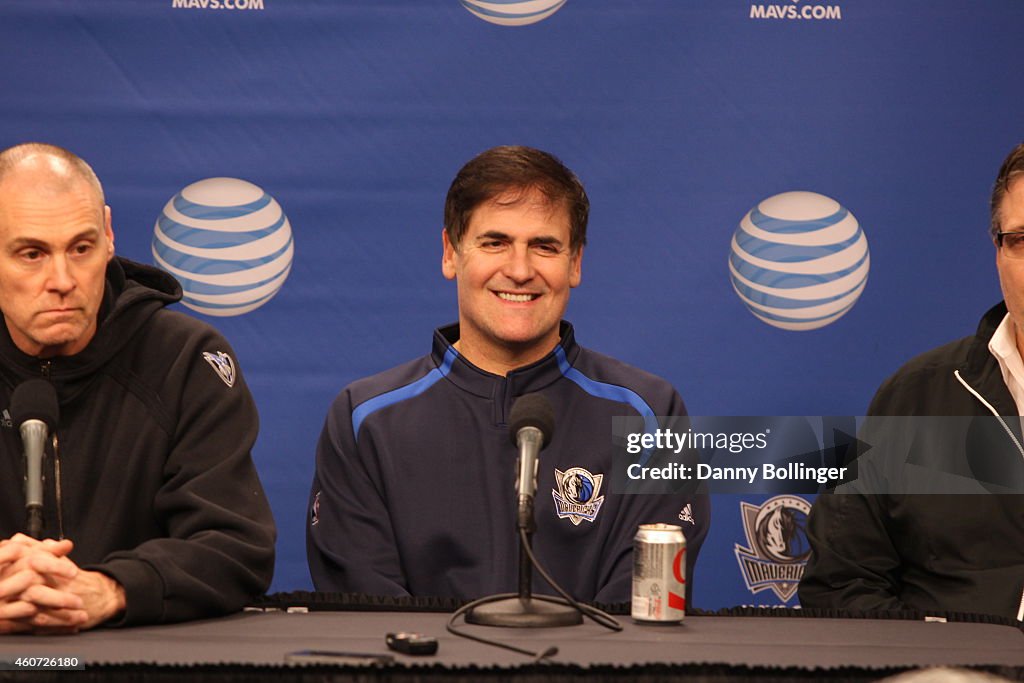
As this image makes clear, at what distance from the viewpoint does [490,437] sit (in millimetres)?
2746

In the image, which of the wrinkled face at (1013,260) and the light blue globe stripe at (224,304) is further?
the light blue globe stripe at (224,304)

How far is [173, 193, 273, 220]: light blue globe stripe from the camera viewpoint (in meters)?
3.30

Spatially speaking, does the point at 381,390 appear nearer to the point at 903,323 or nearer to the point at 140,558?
the point at 140,558

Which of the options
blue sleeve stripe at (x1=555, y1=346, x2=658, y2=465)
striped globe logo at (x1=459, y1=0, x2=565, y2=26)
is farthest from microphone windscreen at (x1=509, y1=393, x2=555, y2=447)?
striped globe logo at (x1=459, y1=0, x2=565, y2=26)

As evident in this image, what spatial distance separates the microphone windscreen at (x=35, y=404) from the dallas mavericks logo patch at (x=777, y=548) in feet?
6.28

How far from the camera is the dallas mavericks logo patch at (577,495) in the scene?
2645 millimetres

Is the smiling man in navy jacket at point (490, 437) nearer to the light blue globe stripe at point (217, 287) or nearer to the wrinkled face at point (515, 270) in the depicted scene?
the wrinkled face at point (515, 270)

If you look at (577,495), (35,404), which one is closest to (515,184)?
(577,495)

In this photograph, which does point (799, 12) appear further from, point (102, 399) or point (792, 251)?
point (102, 399)

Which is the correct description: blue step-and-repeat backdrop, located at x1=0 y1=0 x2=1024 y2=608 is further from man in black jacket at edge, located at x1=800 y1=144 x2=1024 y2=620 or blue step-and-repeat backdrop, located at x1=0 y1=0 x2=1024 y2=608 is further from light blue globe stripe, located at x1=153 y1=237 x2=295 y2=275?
man in black jacket at edge, located at x1=800 y1=144 x2=1024 y2=620

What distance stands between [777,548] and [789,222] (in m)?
0.86

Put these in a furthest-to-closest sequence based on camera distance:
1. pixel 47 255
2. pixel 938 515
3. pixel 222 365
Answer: pixel 938 515, pixel 222 365, pixel 47 255

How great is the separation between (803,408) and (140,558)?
1850 mm

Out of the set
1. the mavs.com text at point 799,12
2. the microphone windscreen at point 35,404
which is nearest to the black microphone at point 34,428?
the microphone windscreen at point 35,404
